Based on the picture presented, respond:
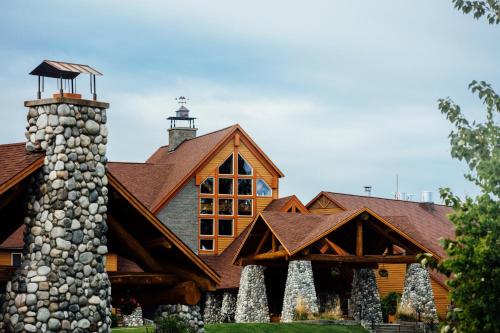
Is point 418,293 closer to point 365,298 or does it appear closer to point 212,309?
point 365,298

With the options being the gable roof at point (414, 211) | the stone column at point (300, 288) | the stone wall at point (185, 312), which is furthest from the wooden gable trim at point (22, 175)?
the gable roof at point (414, 211)

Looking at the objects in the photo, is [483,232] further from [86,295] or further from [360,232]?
[360,232]

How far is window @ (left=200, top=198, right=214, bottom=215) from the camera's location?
155ft

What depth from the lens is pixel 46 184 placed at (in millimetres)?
19422

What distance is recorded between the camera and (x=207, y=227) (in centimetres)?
4738

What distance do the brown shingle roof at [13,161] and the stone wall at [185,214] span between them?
2591cm

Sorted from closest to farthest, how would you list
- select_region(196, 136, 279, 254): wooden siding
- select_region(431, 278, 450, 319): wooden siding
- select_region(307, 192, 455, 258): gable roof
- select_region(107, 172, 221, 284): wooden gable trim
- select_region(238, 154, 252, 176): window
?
select_region(107, 172, 221, 284): wooden gable trim → select_region(431, 278, 450, 319): wooden siding → select_region(196, 136, 279, 254): wooden siding → select_region(238, 154, 252, 176): window → select_region(307, 192, 455, 258): gable roof

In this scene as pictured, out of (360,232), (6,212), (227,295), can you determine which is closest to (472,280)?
(6,212)

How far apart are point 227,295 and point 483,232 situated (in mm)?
27155

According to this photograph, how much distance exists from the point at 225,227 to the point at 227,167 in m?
3.03

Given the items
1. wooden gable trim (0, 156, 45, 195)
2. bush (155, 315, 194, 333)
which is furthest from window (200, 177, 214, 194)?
wooden gable trim (0, 156, 45, 195)

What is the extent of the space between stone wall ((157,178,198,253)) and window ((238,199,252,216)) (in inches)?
90.1

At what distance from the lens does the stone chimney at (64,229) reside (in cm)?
1917

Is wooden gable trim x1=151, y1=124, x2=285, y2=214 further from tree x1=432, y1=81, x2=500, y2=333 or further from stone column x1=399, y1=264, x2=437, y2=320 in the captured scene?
tree x1=432, y1=81, x2=500, y2=333
